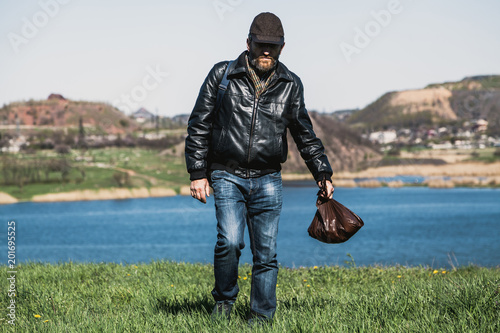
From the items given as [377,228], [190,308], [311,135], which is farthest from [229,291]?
[377,228]

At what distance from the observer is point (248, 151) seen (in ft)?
14.2

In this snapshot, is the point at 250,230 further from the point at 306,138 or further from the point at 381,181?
the point at 381,181

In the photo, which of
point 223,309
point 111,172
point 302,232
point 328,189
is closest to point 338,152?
point 111,172

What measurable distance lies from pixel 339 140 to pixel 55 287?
386 feet

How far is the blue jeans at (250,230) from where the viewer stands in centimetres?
430

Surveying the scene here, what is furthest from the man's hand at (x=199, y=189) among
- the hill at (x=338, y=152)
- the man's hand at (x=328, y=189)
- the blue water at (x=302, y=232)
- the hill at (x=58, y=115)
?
the hill at (x=58, y=115)

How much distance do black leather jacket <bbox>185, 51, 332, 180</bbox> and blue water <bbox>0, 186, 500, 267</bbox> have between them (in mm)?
15529

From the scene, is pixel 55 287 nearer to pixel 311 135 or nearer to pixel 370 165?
pixel 311 135

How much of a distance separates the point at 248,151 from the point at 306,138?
58 cm

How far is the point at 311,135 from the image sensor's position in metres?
4.66

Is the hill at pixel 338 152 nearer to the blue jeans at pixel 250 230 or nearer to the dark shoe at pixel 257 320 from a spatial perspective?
the blue jeans at pixel 250 230

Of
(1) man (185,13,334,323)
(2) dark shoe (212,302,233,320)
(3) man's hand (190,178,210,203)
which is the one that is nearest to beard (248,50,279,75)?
(1) man (185,13,334,323)

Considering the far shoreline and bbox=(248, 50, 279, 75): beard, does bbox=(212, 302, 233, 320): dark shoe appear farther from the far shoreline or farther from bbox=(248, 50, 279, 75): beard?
the far shoreline

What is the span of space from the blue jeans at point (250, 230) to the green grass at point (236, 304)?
0.21 m
